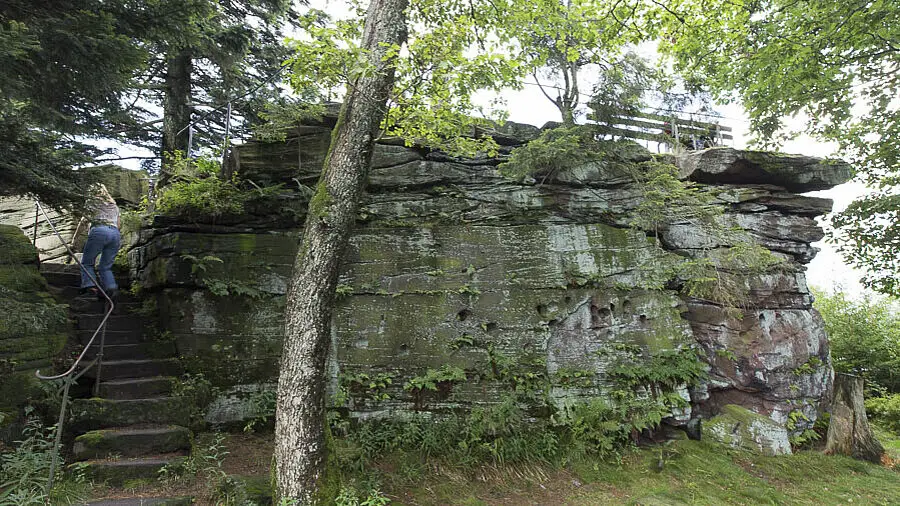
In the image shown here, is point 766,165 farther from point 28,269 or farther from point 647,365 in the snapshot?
point 28,269

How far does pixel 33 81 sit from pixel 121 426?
3.94 m

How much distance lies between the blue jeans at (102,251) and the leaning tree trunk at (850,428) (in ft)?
40.9

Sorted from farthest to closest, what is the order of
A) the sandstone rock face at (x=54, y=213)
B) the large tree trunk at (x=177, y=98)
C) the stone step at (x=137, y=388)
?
the large tree trunk at (x=177, y=98), the sandstone rock face at (x=54, y=213), the stone step at (x=137, y=388)

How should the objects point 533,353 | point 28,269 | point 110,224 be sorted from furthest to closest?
point 533,353, point 110,224, point 28,269

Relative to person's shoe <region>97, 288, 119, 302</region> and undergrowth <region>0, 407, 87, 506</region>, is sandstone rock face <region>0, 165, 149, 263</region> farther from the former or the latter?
undergrowth <region>0, 407, 87, 506</region>

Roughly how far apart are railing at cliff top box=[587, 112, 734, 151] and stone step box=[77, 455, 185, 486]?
314 inches

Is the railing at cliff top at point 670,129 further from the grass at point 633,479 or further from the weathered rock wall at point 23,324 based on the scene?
the weathered rock wall at point 23,324

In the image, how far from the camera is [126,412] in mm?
4973

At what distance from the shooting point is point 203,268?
21.7 feet

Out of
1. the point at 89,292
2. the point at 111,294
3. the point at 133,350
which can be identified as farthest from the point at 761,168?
the point at 89,292

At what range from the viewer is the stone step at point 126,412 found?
15.7ft

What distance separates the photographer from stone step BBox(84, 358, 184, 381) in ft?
18.3

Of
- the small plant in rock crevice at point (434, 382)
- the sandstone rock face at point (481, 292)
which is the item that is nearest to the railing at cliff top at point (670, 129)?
the sandstone rock face at point (481, 292)

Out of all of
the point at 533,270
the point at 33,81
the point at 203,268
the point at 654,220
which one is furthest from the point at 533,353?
the point at 33,81
